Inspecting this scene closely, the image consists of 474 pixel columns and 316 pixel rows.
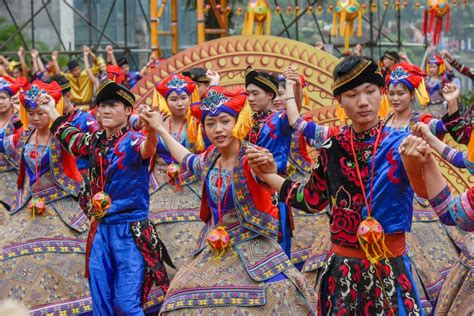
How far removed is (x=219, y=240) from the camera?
528 centimetres

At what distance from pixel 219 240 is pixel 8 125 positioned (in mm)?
3714

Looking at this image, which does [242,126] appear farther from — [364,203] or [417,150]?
[417,150]

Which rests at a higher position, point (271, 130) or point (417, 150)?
point (417, 150)

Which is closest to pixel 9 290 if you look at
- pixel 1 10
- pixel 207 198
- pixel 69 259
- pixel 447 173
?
pixel 69 259

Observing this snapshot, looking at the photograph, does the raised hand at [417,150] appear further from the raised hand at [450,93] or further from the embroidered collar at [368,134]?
the raised hand at [450,93]

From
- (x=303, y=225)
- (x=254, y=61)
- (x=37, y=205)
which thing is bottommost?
(x=303, y=225)

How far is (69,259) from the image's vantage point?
7.09 meters

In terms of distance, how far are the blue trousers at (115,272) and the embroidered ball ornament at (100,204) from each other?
0.35 ft

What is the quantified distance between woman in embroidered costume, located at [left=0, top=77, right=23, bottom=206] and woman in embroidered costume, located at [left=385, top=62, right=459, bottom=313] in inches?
118

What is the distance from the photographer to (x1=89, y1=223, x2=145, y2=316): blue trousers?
239 inches

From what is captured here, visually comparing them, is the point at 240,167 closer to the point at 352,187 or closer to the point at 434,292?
the point at 352,187

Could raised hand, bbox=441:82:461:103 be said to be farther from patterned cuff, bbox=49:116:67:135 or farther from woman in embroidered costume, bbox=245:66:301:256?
patterned cuff, bbox=49:116:67:135

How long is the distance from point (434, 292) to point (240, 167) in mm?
2004

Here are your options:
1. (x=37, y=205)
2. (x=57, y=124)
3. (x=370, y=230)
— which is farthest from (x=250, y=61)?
(x=370, y=230)
